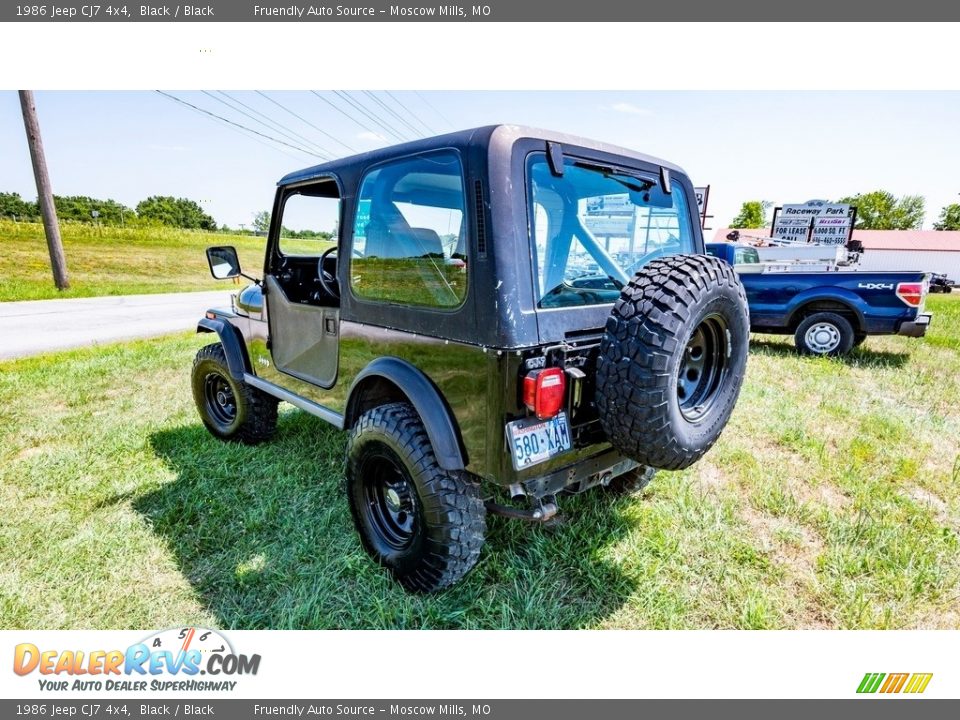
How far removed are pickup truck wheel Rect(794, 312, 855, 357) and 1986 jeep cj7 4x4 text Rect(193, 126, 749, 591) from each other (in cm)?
532

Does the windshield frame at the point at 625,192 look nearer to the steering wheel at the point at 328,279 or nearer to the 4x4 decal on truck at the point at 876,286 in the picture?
the steering wheel at the point at 328,279

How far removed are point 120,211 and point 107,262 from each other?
4360 cm

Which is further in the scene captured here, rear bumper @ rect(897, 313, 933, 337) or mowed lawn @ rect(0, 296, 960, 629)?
rear bumper @ rect(897, 313, 933, 337)

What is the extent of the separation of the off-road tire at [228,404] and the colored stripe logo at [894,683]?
12.2 feet

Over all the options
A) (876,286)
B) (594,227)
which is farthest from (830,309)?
(594,227)

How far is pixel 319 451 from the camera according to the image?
3.70m

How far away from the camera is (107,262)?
21.5 m

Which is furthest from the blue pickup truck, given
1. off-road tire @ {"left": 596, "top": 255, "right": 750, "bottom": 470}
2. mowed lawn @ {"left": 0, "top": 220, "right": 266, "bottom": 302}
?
mowed lawn @ {"left": 0, "top": 220, "right": 266, "bottom": 302}

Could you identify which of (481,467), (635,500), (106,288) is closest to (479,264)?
(481,467)

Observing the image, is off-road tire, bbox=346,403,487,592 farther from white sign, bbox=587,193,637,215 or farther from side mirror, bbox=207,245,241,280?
side mirror, bbox=207,245,241,280

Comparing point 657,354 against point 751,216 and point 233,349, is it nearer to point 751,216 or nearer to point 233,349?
point 233,349

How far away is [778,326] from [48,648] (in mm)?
8230

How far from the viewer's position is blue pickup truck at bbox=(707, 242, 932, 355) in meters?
6.18

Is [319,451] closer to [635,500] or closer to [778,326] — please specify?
[635,500]
